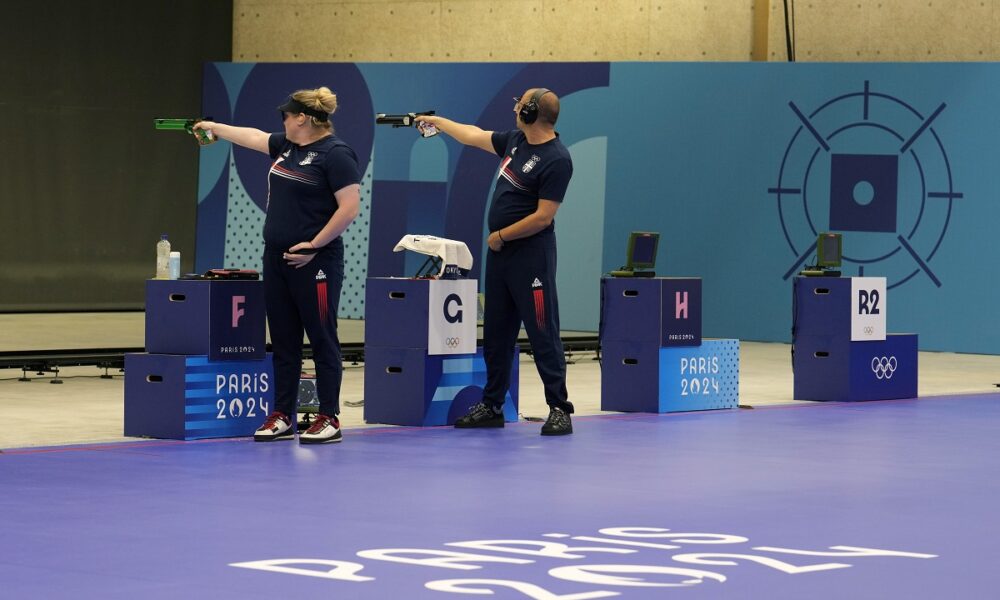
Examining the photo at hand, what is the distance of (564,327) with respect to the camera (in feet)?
56.6

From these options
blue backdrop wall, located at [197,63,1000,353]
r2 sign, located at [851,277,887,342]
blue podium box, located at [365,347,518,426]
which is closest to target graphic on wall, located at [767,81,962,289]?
blue backdrop wall, located at [197,63,1000,353]

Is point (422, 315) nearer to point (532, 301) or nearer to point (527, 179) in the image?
point (532, 301)

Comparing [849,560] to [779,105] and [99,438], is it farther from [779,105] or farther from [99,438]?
[779,105]

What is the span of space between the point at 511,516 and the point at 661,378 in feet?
13.1

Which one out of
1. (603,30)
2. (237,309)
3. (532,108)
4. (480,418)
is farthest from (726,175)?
(237,309)

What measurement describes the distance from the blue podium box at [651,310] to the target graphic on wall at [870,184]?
6452mm

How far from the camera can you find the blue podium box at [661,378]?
9.47 m

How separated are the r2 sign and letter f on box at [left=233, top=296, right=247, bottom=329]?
4172 mm

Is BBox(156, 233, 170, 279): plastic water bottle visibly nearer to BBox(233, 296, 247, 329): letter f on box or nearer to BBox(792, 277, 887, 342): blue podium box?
BBox(233, 296, 247, 329): letter f on box

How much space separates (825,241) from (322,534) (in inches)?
244

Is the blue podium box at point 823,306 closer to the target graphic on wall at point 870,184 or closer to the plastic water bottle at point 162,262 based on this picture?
the plastic water bottle at point 162,262

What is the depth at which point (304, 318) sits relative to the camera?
25.0 feet

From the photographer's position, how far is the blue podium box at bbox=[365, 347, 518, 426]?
8.43 meters

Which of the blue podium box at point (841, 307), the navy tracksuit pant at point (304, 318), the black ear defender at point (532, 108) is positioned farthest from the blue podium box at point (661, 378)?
the navy tracksuit pant at point (304, 318)
